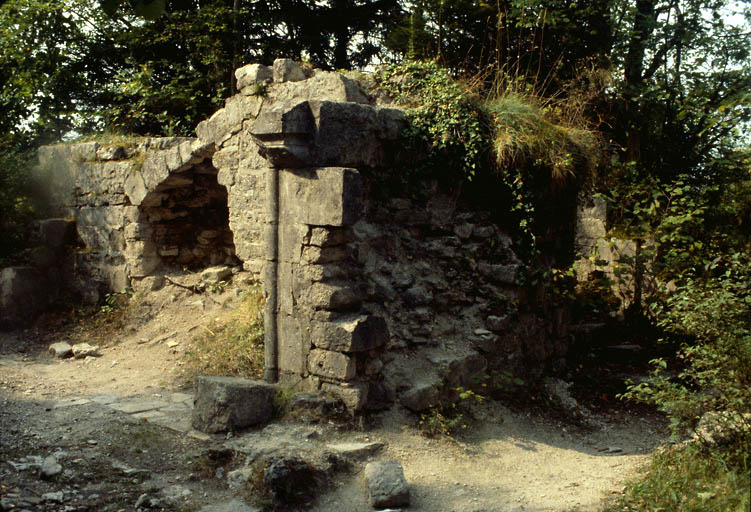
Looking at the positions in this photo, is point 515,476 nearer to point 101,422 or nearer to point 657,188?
point 101,422

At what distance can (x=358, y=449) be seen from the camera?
475cm

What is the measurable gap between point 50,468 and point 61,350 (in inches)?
145

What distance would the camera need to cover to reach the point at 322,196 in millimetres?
5230

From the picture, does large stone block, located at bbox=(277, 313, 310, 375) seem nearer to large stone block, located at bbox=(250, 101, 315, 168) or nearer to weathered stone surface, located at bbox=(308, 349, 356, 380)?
weathered stone surface, located at bbox=(308, 349, 356, 380)

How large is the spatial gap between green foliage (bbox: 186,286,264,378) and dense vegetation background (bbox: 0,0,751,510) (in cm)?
255

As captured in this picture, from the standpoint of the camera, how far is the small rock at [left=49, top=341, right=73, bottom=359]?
7457 millimetres

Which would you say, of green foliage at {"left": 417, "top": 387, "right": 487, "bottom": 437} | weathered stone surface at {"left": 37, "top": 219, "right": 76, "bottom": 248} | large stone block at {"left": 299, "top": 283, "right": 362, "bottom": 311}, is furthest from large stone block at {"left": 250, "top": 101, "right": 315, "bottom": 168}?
weathered stone surface at {"left": 37, "top": 219, "right": 76, "bottom": 248}

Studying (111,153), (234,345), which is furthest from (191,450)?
(111,153)

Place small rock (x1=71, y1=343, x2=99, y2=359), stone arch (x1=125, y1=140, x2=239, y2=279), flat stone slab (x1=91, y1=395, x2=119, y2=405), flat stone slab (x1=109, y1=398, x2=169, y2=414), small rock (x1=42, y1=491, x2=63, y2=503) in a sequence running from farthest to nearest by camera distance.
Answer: stone arch (x1=125, y1=140, x2=239, y2=279) < small rock (x1=71, y1=343, x2=99, y2=359) < flat stone slab (x1=91, y1=395, x2=119, y2=405) < flat stone slab (x1=109, y1=398, x2=169, y2=414) < small rock (x1=42, y1=491, x2=63, y2=503)

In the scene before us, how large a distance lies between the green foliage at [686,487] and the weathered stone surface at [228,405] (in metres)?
2.70

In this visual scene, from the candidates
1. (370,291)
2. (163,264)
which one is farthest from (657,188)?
(163,264)

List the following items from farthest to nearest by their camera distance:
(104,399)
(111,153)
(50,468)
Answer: (111,153), (104,399), (50,468)

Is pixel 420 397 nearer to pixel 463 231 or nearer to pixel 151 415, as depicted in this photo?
pixel 463 231

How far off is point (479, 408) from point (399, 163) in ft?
7.81
